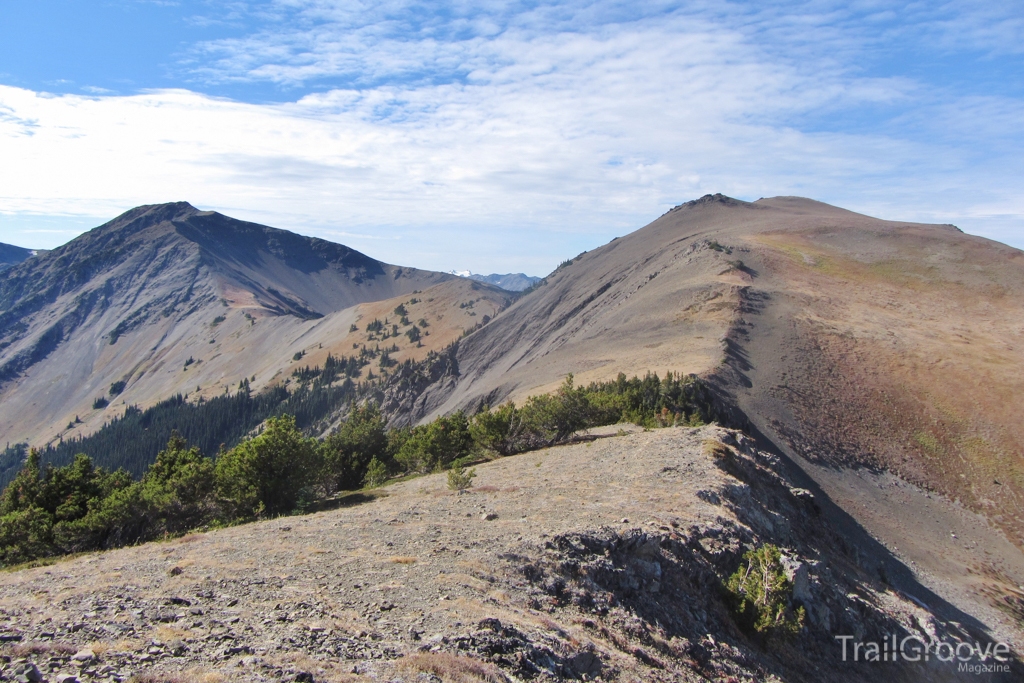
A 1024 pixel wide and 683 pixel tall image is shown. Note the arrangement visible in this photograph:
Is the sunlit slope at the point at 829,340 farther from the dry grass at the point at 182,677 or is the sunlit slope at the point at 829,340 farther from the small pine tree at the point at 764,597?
the dry grass at the point at 182,677

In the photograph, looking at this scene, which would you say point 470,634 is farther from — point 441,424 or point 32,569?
point 441,424

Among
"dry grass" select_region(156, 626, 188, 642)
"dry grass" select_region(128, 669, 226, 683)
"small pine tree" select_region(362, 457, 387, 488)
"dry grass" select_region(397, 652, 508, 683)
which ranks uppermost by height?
"dry grass" select_region(128, 669, 226, 683)

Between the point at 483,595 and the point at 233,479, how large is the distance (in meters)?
18.4

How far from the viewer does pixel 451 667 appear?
Answer: 10.8 metres

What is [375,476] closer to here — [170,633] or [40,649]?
[170,633]

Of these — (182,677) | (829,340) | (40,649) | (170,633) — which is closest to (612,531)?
(170,633)

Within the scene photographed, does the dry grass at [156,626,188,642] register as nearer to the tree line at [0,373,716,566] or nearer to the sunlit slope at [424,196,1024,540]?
the tree line at [0,373,716,566]

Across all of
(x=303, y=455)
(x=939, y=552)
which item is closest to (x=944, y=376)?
(x=939, y=552)

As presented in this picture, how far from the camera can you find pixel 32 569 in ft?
59.7

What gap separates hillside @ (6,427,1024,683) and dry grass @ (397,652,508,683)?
0.04 metres

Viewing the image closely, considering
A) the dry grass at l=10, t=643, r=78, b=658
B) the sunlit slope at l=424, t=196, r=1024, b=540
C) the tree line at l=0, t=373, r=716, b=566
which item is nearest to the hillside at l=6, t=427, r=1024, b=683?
the dry grass at l=10, t=643, r=78, b=658

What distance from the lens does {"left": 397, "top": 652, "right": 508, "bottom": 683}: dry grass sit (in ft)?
34.7

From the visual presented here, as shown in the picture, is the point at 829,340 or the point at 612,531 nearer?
the point at 612,531

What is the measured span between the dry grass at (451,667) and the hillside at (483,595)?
0.04 metres
